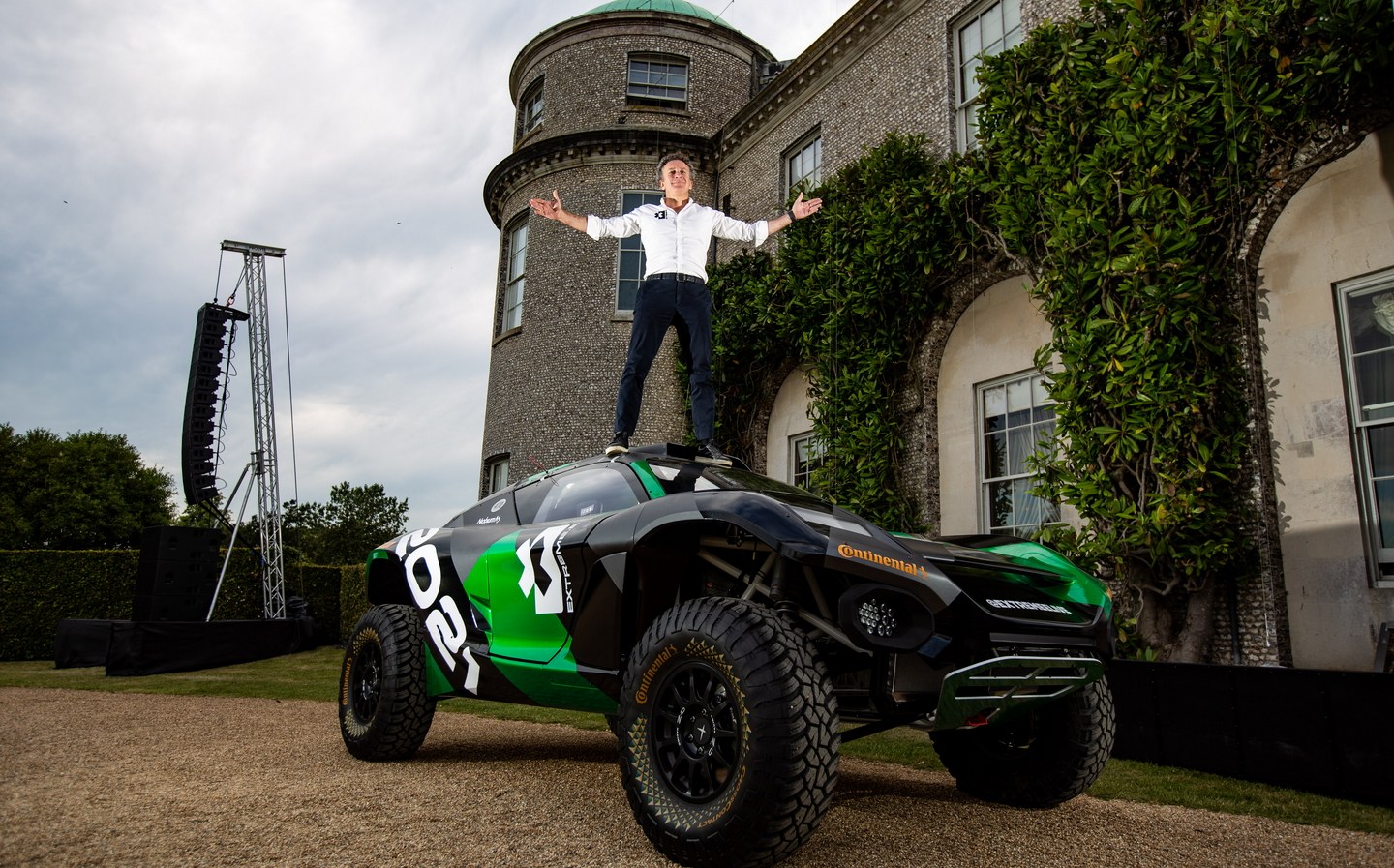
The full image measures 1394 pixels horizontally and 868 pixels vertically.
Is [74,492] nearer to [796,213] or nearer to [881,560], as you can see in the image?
[796,213]

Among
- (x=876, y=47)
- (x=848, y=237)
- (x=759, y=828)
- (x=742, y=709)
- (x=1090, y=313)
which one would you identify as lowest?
(x=759, y=828)

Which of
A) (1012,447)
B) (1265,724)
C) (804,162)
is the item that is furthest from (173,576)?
(1265,724)

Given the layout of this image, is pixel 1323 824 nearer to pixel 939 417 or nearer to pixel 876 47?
pixel 939 417

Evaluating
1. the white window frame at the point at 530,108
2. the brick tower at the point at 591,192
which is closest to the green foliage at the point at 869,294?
the brick tower at the point at 591,192

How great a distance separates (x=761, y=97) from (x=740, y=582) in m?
13.9

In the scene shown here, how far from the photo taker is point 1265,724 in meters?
4.73

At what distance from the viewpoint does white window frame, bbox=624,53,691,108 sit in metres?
17.7

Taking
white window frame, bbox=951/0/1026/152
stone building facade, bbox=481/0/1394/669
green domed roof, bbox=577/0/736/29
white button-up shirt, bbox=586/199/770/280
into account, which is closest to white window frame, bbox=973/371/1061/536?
stone building facade, bbox=481/0/1394/669

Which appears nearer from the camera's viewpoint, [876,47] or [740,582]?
[740,582]

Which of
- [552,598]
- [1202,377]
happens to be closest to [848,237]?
[1202,377]

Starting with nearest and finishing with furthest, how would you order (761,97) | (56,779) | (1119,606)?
(56,779) < (1119,606) < (761,97)

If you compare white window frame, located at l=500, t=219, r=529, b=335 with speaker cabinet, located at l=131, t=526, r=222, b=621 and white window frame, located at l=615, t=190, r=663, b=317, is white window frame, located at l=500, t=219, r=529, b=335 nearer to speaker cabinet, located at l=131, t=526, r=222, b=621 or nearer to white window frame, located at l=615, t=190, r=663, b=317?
white window frame, located at l=615, t=190, r=663, b=317

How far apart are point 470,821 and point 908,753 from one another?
3308mm

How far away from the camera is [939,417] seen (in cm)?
1098
